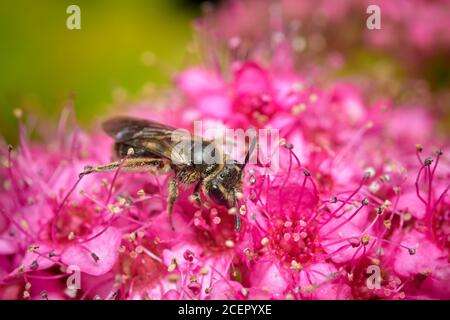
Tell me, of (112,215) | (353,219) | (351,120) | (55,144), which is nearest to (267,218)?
(353,219)

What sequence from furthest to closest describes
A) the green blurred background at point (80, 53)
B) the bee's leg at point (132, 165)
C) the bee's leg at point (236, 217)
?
the green blurred background at point (80, 53)
the bee's leg at point (132, 165)
the bee's leg at point (236, 217)

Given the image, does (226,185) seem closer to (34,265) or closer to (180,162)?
(180,162)

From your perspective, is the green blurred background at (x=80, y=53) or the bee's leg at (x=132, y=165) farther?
the green blurred background at (x=80, y=53)

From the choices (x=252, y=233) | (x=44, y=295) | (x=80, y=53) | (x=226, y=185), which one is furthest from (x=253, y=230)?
(x=80, y=53)

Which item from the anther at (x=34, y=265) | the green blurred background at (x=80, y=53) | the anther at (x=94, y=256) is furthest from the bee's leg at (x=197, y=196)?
the green blurred background at (x=80, y=53)

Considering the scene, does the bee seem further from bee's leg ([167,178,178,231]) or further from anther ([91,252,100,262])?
anther ([91,252,100,262])

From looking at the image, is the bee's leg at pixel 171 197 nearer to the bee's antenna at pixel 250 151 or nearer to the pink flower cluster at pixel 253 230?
the pink flower cluster at pixel 253 230

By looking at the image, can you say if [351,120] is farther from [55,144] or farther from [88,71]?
[88,71]
